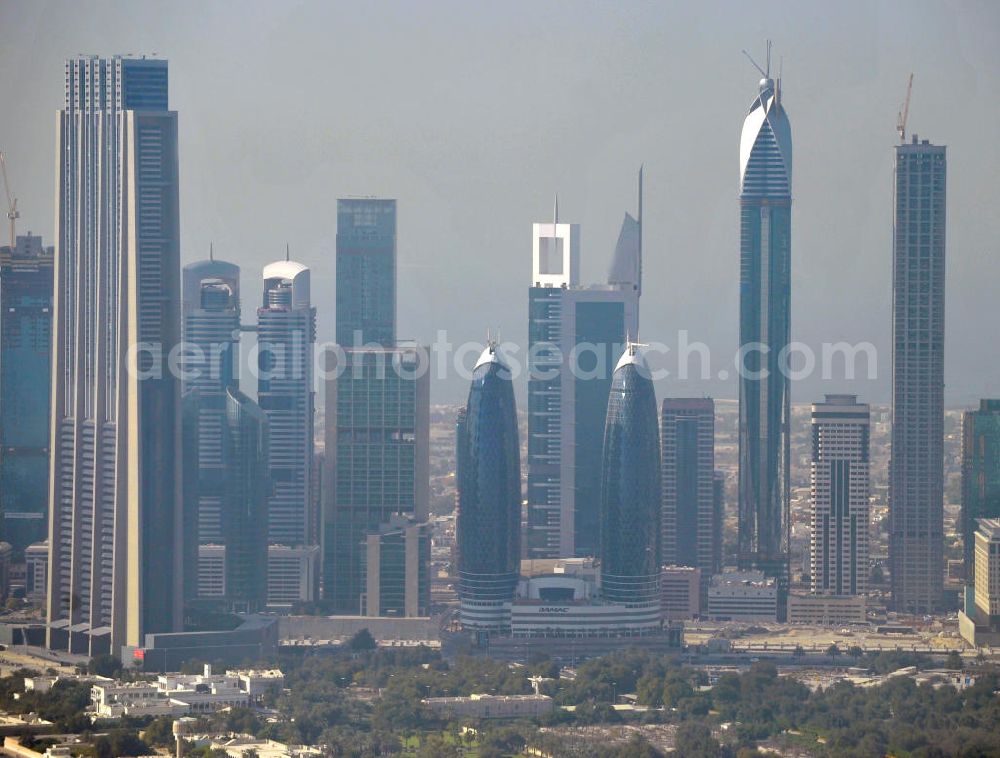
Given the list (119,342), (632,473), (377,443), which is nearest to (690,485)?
(632,473)

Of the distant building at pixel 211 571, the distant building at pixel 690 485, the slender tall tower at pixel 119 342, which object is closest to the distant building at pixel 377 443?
the distant building at pixel 211 571

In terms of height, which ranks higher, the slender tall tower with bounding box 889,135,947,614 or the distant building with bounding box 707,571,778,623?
the slender tall tower with bounding box 889,135,947,614

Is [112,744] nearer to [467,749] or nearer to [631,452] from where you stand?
[467,749]

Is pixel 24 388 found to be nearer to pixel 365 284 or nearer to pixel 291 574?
pixel 291 574

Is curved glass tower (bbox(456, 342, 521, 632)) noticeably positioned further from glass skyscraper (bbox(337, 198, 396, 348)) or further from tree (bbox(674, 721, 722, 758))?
tree (bbox(674, 721, 722, 758))

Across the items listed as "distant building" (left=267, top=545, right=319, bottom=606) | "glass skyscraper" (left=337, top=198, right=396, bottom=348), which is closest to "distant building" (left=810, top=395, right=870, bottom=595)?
"glass skyscraper" (left=337, top=198, right=396, bottom=348)

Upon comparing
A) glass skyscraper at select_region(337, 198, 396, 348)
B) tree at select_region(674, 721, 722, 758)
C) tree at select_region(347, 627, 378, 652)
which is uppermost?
glass skyscraper at select_region(337, 198, 396, 348)

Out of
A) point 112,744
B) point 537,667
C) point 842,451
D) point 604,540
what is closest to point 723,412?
point 842,451
